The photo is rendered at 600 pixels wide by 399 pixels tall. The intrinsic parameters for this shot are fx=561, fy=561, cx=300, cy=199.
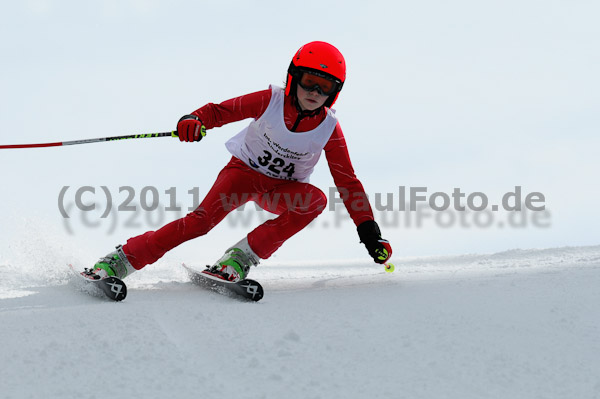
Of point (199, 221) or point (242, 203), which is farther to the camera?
point (242, 203)

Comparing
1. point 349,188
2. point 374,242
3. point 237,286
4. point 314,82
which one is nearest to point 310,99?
point 314,82

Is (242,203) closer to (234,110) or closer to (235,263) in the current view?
(235,263)

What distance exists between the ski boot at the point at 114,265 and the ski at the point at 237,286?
0.43 metres

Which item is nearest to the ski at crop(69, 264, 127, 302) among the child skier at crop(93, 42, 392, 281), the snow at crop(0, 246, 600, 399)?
the snow at crop(0, 246, 600, 399)

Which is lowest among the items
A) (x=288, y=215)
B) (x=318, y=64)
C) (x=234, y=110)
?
(x=288, y=215)

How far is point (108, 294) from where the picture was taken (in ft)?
9.59

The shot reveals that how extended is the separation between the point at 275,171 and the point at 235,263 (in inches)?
25.7

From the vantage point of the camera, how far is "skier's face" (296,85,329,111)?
11.0 ft

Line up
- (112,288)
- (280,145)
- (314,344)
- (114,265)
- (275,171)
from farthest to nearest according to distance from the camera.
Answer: (275,171)
(280,145)
(114,265)
(112,288)
(314,344)

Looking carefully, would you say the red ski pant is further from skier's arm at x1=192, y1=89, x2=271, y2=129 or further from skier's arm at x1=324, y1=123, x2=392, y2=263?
skier's arm at x1=192, y1=89, x2=271, y2=129

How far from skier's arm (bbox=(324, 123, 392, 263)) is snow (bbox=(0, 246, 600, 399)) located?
509 mm

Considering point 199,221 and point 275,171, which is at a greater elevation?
point 275,171

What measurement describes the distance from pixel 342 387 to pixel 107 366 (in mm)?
866

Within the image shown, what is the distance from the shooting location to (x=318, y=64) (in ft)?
10.8
